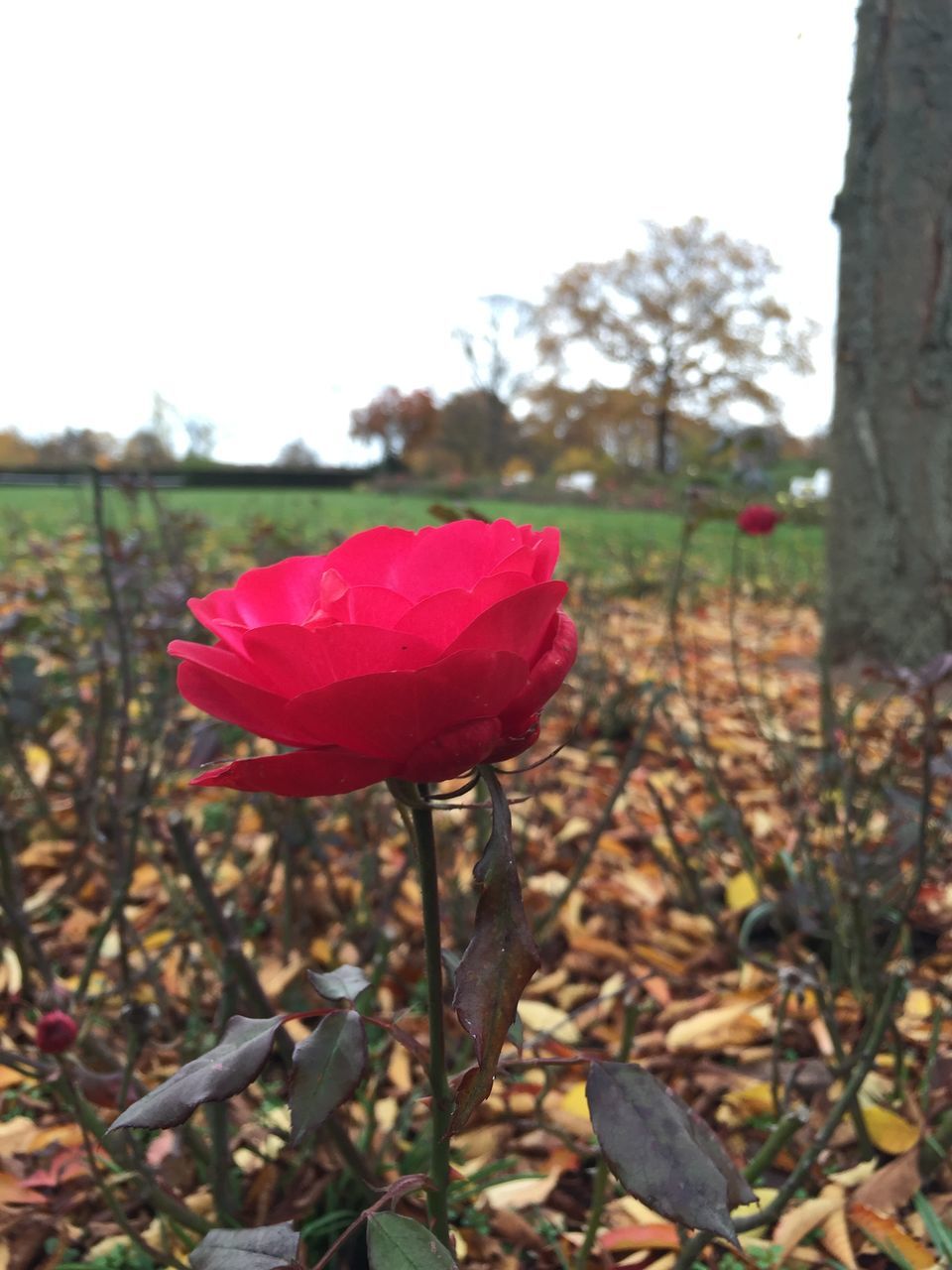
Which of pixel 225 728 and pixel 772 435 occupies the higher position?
pixel 772 435

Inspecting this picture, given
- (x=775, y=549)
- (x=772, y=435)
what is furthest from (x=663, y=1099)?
(x=775, y=549)

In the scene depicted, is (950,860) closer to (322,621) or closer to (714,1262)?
(714,1262)

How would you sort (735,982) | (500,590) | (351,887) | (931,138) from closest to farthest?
1. (500,590)
2. (735,982)
3. (351,887)
4. (931,138)

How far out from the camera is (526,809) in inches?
77.1

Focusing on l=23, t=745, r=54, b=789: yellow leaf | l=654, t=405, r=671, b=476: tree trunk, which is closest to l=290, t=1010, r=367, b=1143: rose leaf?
l=23, t=745, r=54, b=789: yellow leaf

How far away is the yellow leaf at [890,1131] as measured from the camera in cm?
102

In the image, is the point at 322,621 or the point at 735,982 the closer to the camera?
the point at 322,621

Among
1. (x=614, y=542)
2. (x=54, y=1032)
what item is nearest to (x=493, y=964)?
(x=54, y=1032)

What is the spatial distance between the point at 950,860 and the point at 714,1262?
81 cm

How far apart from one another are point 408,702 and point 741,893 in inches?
56.0

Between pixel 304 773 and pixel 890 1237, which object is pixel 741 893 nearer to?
pixel 890 1237

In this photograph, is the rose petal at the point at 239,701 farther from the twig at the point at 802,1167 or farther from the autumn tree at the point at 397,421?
the autumn tree at the point at 397,421

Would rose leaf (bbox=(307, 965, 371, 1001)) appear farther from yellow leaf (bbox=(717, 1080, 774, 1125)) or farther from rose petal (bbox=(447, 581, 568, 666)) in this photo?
yellow leaf (bbox=(717, 1080, 774, 1125))

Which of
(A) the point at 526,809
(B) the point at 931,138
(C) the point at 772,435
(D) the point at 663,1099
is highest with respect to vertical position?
(B) the point at 931,138
